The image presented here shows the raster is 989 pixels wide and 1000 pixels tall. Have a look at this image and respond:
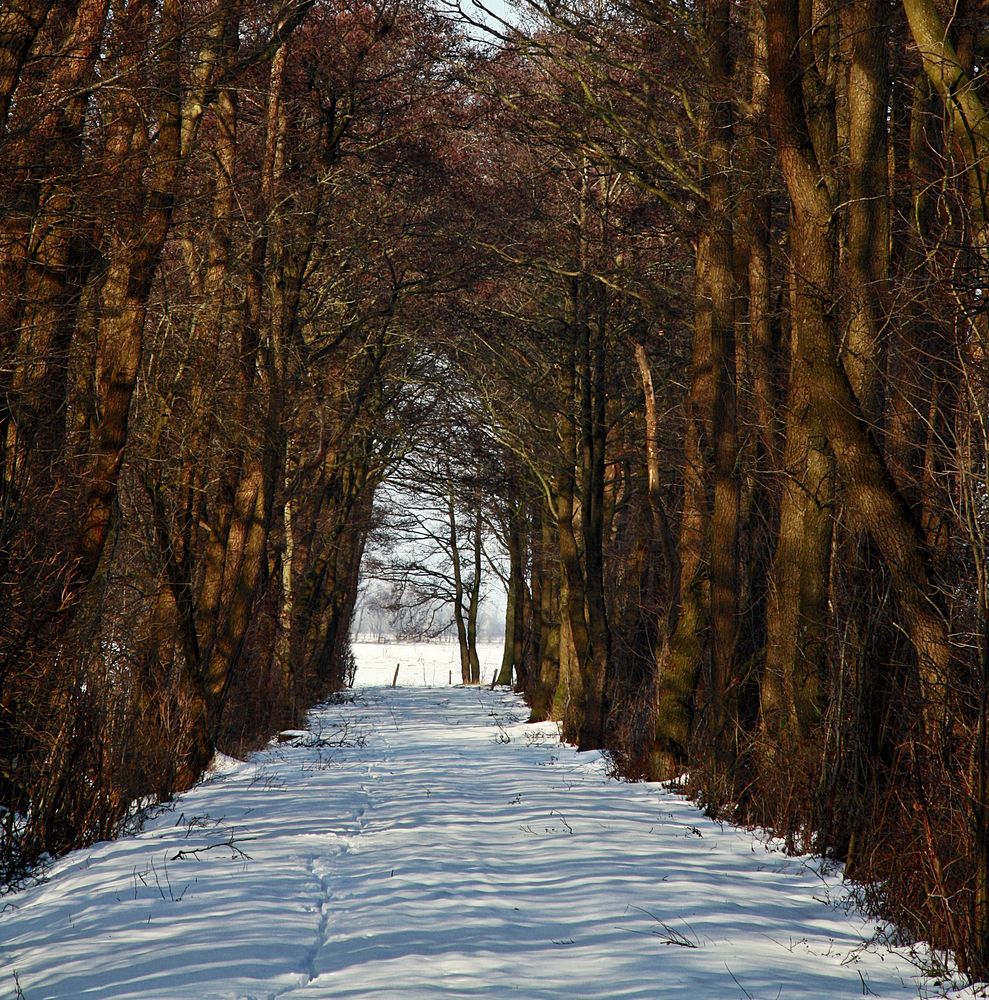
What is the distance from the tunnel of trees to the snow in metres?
0.59

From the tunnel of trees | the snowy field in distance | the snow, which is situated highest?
the tunnel of trees

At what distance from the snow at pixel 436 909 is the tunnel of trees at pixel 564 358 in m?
0.59

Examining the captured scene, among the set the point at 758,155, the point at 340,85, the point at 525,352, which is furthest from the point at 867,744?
the point at 525,352

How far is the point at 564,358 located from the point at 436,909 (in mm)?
13519

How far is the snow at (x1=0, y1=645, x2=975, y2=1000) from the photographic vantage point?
4.64 m

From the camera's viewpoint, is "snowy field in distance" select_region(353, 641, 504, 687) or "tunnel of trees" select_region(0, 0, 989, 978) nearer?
"tunnel of trees" select_region(0, 0, 989, 978)

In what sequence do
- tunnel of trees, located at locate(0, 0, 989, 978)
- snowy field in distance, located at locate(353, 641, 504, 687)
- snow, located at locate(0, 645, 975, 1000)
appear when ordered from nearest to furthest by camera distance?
snow, located at locate(0, 645, 975, 1000) → tunnel of trees, located at locate(0, 0, 989, 978) → snowy field in distance, located at locate(353, 641, 504, 687)

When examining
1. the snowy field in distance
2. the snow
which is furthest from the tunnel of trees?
the snowy field in distance

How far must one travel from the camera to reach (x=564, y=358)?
1852 cm

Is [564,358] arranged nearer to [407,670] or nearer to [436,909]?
[436,909]

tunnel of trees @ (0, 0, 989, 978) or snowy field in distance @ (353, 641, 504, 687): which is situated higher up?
tunnel of trees @ (0, 0, 989, 978)

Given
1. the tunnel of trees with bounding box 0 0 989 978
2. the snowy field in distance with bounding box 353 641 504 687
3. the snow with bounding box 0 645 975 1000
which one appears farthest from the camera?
the snowy field in distance with bounding box 353 641 504 687

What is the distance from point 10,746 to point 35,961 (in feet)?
8.98

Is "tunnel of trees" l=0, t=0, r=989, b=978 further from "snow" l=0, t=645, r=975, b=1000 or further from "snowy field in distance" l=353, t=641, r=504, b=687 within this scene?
"snowy field in distance" l=353, t=641, r=504, b=687
